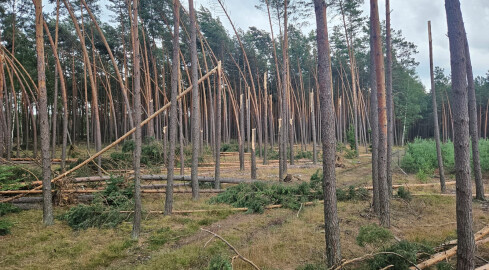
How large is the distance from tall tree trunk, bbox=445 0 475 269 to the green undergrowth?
505 centimetres

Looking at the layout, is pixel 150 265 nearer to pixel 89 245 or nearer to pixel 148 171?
pixel 89 245

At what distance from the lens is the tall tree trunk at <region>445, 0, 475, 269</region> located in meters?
3.60

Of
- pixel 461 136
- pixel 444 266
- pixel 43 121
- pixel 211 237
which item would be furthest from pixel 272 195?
pixel 43 121

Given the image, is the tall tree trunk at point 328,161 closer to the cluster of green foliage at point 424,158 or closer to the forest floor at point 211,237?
the forest floor at point 211,237

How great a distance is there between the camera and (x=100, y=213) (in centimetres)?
691

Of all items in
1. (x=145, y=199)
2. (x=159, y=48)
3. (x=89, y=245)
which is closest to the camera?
(x=89, y=245)

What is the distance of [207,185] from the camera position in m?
11.2

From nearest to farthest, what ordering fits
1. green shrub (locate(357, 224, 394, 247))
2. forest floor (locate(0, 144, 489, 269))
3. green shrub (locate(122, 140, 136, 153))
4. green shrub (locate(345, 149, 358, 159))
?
forest floor (locate(0, 144, 489, 269)) → green shrub (locate(357, 224, 394, 247)) → green shrub (locate(122, 140, 136, 153)) → green shrub (locate(345, 149, 358, 159))

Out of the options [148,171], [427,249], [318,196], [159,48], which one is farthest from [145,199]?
[159,48]

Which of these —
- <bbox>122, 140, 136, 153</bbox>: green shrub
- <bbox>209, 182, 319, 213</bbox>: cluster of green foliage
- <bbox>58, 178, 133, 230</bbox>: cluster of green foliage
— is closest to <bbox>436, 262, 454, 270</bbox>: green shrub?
<bbox>209, 182, 319, 213</bbox>: cluster of green foliage

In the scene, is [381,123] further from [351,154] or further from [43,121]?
[351,154]

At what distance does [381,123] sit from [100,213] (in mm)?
7109

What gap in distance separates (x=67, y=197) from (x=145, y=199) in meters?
2.20

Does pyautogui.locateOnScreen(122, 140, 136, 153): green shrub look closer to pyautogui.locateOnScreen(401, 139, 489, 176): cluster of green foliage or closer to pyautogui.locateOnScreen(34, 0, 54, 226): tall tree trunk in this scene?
pyautogui.locateOnScreen(34, 0, 54, 226): tall tree trunk
